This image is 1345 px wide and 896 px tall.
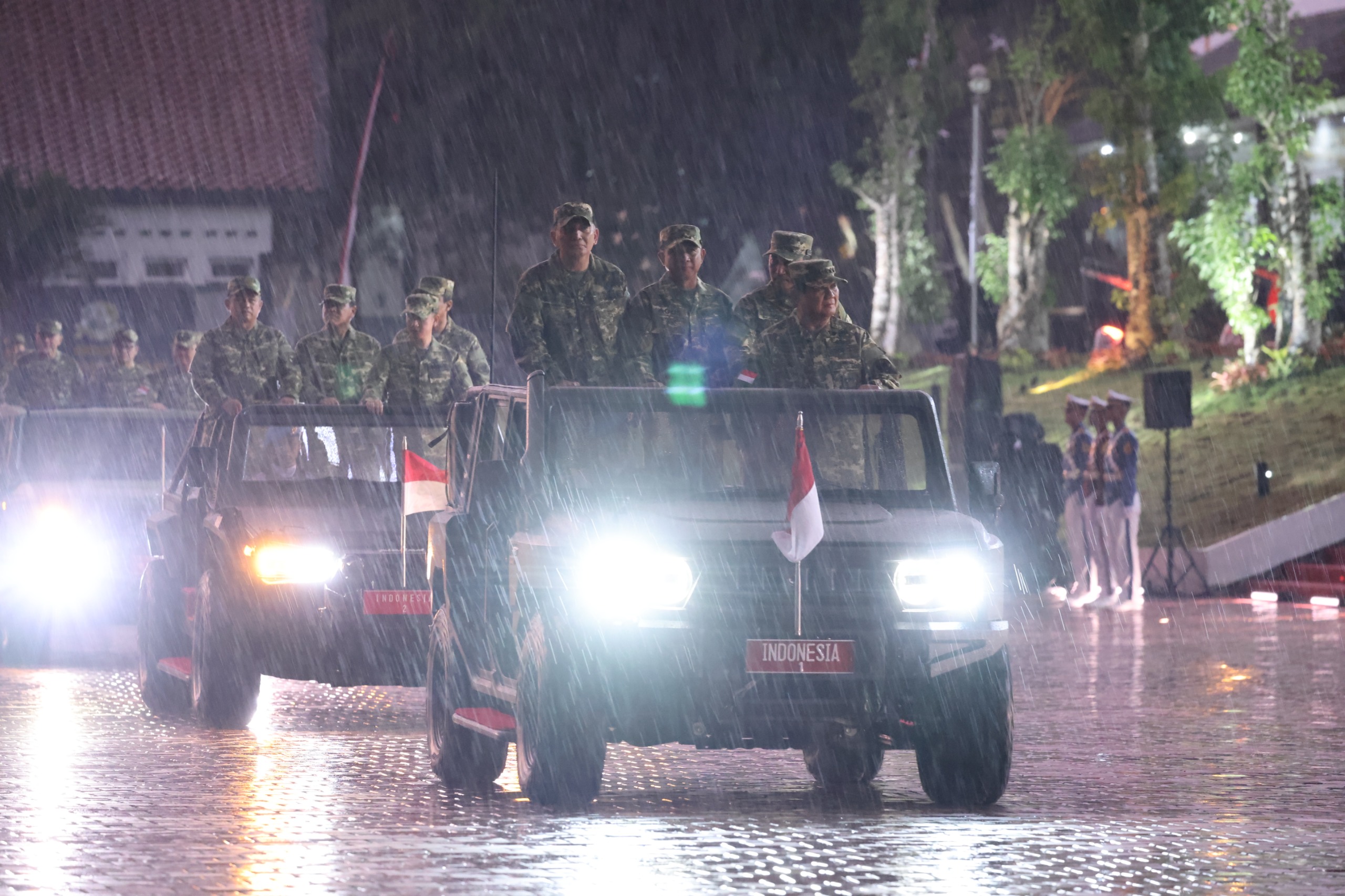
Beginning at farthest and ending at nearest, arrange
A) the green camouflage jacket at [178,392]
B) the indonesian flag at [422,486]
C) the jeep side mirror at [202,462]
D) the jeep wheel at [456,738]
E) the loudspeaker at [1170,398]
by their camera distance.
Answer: the loudspeaker at [1170,398]
the green camouflage jacket at [178,392]
the jeep side mirror at [202,462]
the indonesian flag at [422,486]
the jeep wheel at [456,738]

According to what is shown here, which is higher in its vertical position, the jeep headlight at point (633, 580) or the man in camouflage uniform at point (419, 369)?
the man in camouflage uniform at point (419, 369)

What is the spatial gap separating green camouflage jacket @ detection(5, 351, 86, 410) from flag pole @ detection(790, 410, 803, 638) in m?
13.5

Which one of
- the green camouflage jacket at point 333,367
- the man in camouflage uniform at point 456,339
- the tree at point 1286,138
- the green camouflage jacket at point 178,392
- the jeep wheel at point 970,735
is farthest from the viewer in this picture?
the tree at point 1286,138

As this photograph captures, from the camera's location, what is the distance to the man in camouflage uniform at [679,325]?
11.9m

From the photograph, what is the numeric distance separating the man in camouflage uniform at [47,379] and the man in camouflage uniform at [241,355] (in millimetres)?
5858

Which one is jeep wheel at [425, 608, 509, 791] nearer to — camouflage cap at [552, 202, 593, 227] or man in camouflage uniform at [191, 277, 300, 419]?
camouflage cap at [552, 202, 593, 227]

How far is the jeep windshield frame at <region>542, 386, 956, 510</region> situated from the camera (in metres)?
9.80

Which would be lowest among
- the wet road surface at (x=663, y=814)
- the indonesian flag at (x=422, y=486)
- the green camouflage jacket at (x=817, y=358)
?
the wet road surface at (x=663, y=814)

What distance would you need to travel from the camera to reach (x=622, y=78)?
46219 mm

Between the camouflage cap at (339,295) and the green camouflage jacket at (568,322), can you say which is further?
the camouflage cap at (339,295)

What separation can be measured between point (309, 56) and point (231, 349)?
3233cm

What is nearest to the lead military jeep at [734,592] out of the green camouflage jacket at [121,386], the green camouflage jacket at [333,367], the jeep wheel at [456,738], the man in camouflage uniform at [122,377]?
the jeep wheel at [456,738]

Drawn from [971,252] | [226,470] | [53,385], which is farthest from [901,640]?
[971,252]

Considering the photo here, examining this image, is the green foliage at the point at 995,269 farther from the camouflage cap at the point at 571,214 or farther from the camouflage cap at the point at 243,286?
the camouflage cap at the point at 571,214
